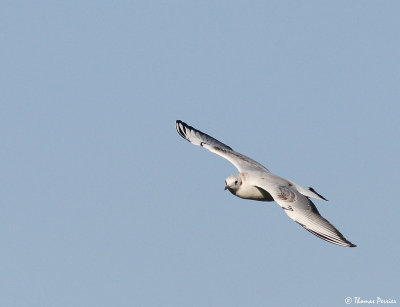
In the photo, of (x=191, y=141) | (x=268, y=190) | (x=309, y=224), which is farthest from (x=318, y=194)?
(x=191, y=141)

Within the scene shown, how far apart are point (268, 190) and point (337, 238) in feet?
15.4

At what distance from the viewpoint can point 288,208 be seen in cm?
3244

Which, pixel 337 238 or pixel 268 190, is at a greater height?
pixel 268 190

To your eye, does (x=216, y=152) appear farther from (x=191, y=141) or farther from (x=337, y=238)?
(x=337, y=238)

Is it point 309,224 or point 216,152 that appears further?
point 216,152

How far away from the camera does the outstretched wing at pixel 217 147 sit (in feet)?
127

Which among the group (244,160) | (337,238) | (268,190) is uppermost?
(244,160)

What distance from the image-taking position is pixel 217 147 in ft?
134


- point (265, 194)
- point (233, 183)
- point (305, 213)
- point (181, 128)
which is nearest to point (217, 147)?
point (181, 128)

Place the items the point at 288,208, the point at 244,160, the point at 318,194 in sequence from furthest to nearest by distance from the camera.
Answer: the point at 244,160 < the point at 318,194 < the point at 288,208

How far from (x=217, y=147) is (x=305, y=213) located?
9.40 meters

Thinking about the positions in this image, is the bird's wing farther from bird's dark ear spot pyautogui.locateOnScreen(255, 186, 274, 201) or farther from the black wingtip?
the black wingtip

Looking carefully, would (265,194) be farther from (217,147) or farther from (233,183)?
(217,147)

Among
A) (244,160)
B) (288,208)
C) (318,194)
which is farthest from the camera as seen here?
(244,160)
